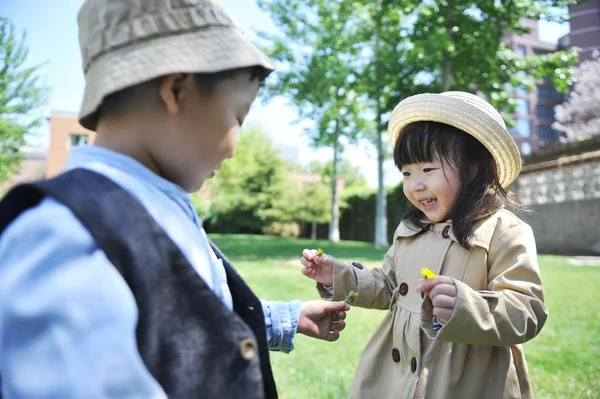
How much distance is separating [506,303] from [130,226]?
4.05 feet

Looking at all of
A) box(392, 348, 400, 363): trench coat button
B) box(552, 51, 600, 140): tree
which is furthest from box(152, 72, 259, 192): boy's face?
box(552, 51, 600, 140): tree

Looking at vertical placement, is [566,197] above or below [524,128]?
below

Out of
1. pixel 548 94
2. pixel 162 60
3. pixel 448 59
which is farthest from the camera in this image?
pixel 548 94

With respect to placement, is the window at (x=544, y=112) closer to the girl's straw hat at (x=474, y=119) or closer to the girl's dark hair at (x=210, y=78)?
the girl's straw hat at (x=474, y=119)

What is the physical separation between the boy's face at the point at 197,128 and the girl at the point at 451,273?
77 centimetres

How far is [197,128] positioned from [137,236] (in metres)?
0.31

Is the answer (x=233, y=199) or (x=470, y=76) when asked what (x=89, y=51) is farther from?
(x=233, y=199)

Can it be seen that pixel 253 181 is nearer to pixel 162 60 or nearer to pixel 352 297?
pixel 352 297

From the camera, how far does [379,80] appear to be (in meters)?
14.0

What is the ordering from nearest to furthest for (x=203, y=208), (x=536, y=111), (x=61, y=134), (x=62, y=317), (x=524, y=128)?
(x=62, y=317)
(x=203, y=208)
(x=61, y=134)
(x=524, y=128)
(x=536, y=111)

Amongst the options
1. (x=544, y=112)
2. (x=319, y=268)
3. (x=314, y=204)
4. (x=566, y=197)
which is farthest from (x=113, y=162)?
(x=544, y=112)

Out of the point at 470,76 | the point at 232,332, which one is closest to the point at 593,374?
the point at 232,332

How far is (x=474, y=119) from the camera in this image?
1842 mm

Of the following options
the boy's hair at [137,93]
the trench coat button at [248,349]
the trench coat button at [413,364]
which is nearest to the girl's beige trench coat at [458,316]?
the trench coat button at [413,364]
